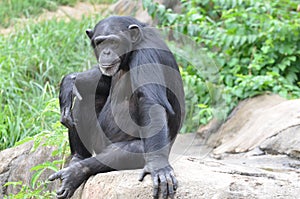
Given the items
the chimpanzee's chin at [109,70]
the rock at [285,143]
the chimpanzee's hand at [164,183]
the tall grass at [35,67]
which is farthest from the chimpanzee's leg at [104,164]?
the tall grass at [35,67]

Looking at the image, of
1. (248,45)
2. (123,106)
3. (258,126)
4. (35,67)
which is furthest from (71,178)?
(248,45)

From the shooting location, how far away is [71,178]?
151 inches

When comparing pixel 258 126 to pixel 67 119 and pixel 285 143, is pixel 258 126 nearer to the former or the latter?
pixel 285 143

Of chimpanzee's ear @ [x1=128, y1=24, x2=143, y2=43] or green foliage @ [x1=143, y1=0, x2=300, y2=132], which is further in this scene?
green foliage @ [x1=143, y1=0, x2=300, y2=132]

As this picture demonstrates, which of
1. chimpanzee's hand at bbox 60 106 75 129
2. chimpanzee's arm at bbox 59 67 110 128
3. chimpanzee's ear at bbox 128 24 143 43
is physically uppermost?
chimpanzee's ear at bbox 128 24 143 43

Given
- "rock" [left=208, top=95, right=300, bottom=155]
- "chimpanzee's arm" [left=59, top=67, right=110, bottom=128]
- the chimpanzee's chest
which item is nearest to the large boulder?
"rock" [left=208, top=95, right=300, bottom=155]

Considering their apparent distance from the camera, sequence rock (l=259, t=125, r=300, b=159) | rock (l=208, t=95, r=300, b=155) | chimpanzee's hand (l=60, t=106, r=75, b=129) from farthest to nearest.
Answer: rock (l=208, t=95, r=300, b=155), rock (l=259, t=125, r=300, b=159), chimpanzee's hand (l=60, t=106, r=75, b=129)

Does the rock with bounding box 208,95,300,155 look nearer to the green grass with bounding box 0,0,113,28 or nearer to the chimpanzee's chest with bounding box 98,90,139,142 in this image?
the chimpanzee's chest with bounding box 98,90,139,142

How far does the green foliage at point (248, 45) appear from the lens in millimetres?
7309

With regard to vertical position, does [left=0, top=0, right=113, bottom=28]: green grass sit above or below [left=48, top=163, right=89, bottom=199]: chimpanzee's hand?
above

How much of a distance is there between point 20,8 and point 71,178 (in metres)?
6.43

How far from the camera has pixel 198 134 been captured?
738cm

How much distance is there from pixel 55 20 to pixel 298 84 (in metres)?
3.77

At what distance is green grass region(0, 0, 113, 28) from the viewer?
9.47 meters
